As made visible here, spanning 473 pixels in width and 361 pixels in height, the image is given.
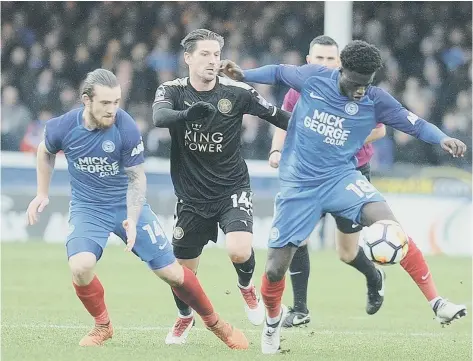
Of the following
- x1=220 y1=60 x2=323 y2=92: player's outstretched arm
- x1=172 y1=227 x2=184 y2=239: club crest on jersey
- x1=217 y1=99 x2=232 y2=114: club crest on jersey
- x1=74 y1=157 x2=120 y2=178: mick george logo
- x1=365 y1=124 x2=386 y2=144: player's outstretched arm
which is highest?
x1=220 y1=60 x2=323 y2=92: player's outstretched arm

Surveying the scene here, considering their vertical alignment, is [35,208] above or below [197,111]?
below

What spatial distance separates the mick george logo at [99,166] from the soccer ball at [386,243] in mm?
1988

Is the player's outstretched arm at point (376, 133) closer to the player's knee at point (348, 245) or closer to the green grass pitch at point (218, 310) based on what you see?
the player's knee at point (348, 245)

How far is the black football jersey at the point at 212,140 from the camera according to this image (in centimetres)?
877

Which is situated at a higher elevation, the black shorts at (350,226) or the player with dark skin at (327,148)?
the player with dark skin at (327,148)

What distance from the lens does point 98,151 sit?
27.2ft

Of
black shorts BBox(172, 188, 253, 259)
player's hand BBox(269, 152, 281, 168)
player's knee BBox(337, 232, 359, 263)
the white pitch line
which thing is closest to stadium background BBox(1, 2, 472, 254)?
player's knee BBox(337, 232, 359, 263)

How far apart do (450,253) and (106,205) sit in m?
11.0

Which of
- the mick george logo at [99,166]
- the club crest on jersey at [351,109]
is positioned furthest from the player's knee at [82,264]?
the club crest on jersey at [351,109]

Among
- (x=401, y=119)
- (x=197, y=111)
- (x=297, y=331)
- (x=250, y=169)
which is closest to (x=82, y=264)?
(x=197, y=111)

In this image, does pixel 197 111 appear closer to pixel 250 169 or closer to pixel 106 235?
pixel 106 235

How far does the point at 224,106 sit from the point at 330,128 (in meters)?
0.92

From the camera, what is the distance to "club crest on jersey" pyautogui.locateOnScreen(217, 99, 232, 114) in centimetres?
880

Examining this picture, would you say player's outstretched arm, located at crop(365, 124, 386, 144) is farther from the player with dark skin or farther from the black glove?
the black glove
